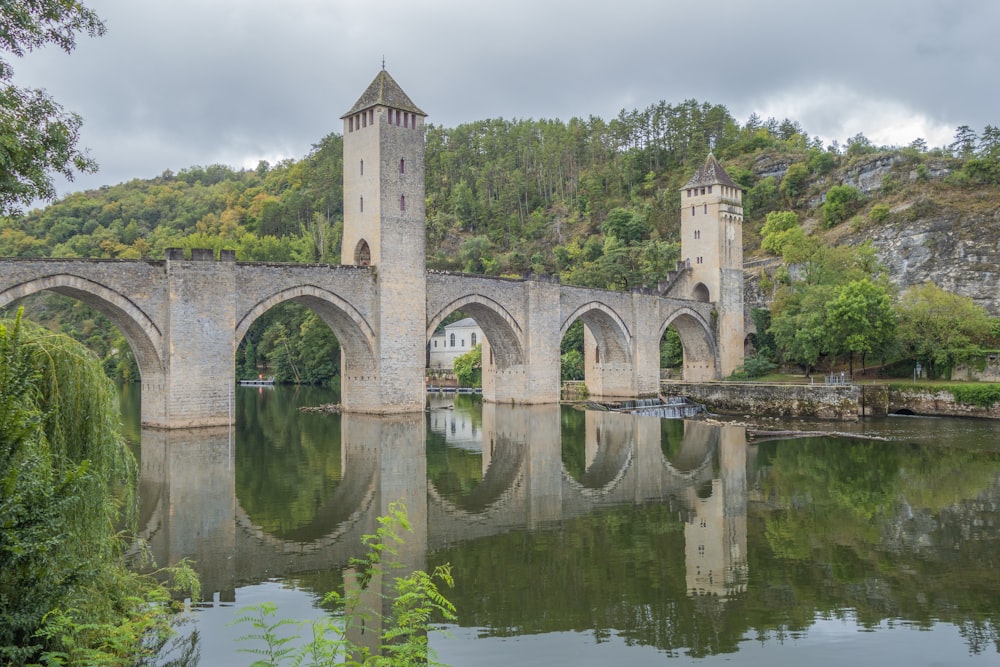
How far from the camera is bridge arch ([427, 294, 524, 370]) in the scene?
35.1m

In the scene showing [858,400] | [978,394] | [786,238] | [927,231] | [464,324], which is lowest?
[858,400]

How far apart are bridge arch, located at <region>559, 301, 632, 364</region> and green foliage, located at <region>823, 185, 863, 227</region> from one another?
80.7 ft

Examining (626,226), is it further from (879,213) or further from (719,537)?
(719,537)

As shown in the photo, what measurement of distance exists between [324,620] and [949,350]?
35.4 meters

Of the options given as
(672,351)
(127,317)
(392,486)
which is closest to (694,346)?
(672,351)

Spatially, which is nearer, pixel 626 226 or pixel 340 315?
pixel 340 315

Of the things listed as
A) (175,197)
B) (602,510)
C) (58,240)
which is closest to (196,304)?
(602,510)

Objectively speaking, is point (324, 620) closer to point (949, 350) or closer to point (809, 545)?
point (809, 545)

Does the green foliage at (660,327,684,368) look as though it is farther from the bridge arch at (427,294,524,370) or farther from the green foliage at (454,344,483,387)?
the bridge arch at (427,294,524,370)

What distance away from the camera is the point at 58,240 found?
245 feet

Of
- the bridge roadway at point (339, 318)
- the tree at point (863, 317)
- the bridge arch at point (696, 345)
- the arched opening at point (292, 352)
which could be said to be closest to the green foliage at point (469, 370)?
the arched opening at point (292, 352)

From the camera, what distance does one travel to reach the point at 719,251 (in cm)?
4734

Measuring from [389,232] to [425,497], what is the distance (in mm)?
16615

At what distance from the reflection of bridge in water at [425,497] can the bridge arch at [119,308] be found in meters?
2.27
